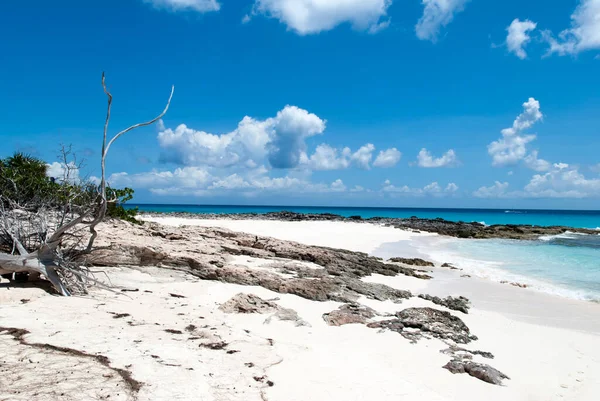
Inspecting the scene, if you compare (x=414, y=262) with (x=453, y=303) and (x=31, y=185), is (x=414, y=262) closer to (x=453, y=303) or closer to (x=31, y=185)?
(x=453, y=303)

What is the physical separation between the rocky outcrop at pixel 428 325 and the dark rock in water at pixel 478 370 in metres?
1.02

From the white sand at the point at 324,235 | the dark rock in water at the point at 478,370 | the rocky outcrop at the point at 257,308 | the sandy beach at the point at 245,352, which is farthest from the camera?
the white sand at the point at 324,235

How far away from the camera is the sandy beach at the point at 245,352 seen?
13.7ft

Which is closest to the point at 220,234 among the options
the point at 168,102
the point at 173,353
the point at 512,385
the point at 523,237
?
the point at 168,102

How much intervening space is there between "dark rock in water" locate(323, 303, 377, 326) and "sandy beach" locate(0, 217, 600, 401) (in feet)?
0.49

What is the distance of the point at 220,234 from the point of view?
1512 centimetres

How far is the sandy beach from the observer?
417 cm

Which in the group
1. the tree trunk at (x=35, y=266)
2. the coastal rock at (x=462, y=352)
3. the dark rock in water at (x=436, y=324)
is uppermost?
the tree trunk at (x=35, y=266)

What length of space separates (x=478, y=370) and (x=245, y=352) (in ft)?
10.5

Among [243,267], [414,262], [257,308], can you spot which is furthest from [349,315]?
[414,262]

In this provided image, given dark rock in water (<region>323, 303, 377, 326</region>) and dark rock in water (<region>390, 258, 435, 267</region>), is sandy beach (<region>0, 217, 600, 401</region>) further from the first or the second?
dark rock in water (<region>390, 258, 435, 267</region>)

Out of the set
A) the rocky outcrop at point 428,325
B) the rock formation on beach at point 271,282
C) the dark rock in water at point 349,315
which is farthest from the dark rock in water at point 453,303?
the dark rock in water at point 349,315

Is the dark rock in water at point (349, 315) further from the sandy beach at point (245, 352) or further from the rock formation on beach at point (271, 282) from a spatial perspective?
the sandy beach at point (245, 352)

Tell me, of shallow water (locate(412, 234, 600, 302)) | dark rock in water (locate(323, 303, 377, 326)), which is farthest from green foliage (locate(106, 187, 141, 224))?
shallow water (locate(412, 234, 600, 302))
